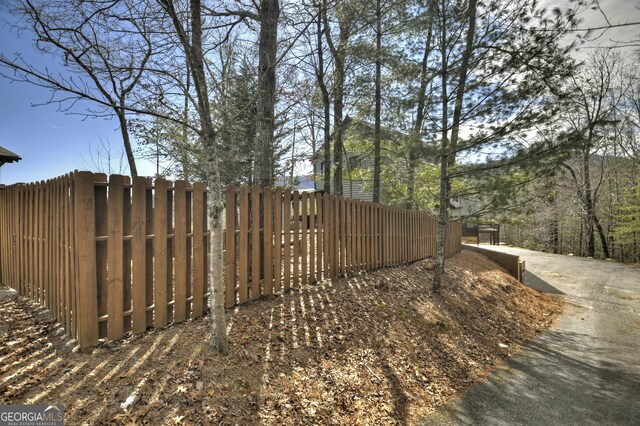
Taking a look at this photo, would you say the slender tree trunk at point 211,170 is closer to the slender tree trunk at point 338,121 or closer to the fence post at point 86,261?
the fence post at point 86,261

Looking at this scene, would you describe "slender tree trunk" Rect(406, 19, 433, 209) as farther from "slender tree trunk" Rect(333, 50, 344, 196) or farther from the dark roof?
the dark roof

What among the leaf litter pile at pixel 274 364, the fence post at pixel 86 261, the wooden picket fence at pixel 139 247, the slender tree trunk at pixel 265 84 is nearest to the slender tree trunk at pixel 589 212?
the leaf litter pile at pixel 274 364

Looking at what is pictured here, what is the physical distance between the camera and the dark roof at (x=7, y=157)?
7500 mm

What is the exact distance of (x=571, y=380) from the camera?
4.17 metres

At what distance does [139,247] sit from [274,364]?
1.86m

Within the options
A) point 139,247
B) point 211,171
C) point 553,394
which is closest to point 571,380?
point 553,394

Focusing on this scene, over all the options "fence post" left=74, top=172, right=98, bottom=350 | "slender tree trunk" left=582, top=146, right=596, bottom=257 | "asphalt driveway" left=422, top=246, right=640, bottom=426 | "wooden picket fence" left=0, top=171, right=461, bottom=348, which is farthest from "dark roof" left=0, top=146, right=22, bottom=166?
"slender tree trunk" left=582, top=146, right=596, bottom=257

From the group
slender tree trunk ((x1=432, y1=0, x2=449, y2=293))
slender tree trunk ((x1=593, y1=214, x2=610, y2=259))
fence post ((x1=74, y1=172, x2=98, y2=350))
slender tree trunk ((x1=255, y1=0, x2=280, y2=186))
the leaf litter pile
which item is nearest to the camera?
the leaf litter pile

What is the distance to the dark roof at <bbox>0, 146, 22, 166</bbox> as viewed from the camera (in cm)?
750

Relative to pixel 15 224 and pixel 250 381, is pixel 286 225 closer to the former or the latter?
pixel 250 381

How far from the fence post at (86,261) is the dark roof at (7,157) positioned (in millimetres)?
7344

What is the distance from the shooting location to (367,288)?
5.72 meters

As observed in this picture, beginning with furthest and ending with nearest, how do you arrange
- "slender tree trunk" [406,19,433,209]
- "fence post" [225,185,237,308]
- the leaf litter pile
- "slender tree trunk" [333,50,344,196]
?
"slender tree trunk" [333,50,344,196] < "slender tree trunk" [406,19,433,209] < "fence post" [225,185,237,308] < the leaf litter pile

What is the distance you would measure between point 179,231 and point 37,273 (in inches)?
109
